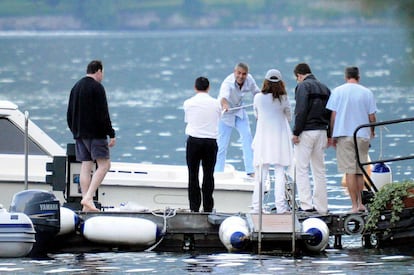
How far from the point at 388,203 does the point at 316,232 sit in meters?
0.94

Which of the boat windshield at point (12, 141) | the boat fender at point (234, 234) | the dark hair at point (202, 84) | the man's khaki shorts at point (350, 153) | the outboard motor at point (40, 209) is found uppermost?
the dark hair at point (202, 84)

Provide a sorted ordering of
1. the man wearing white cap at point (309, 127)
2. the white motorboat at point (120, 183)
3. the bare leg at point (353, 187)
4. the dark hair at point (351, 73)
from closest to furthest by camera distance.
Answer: the man wearing white cap at point (309, 127), the dark hair at point (351, 73), the bare leg at point (353, 187), the white motorboat at point (120, 183)

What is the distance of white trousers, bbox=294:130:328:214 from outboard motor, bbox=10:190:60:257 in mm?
2788

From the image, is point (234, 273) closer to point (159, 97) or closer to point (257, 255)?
point (257, 255)

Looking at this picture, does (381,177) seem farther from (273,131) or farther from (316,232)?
(316,232)

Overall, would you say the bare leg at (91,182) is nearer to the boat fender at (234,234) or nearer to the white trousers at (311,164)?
the boat fender at (234,234)

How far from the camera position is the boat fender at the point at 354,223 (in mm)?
13562

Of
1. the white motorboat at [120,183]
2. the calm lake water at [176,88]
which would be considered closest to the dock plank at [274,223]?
the calm lake water at [176,88]

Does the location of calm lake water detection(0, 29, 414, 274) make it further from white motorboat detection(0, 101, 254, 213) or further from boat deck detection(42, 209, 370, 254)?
white motorboat detection(0, 101, 254, 213)

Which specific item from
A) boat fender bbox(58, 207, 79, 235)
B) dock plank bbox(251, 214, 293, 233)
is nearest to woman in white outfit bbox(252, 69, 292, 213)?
dock plank bbox(251, 214, 293, 233)

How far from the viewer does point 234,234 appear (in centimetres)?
1288

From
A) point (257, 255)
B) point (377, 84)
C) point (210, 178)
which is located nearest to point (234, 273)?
point (257, 255)

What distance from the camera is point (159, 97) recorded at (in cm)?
6288

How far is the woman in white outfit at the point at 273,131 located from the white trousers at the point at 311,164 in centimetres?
17
